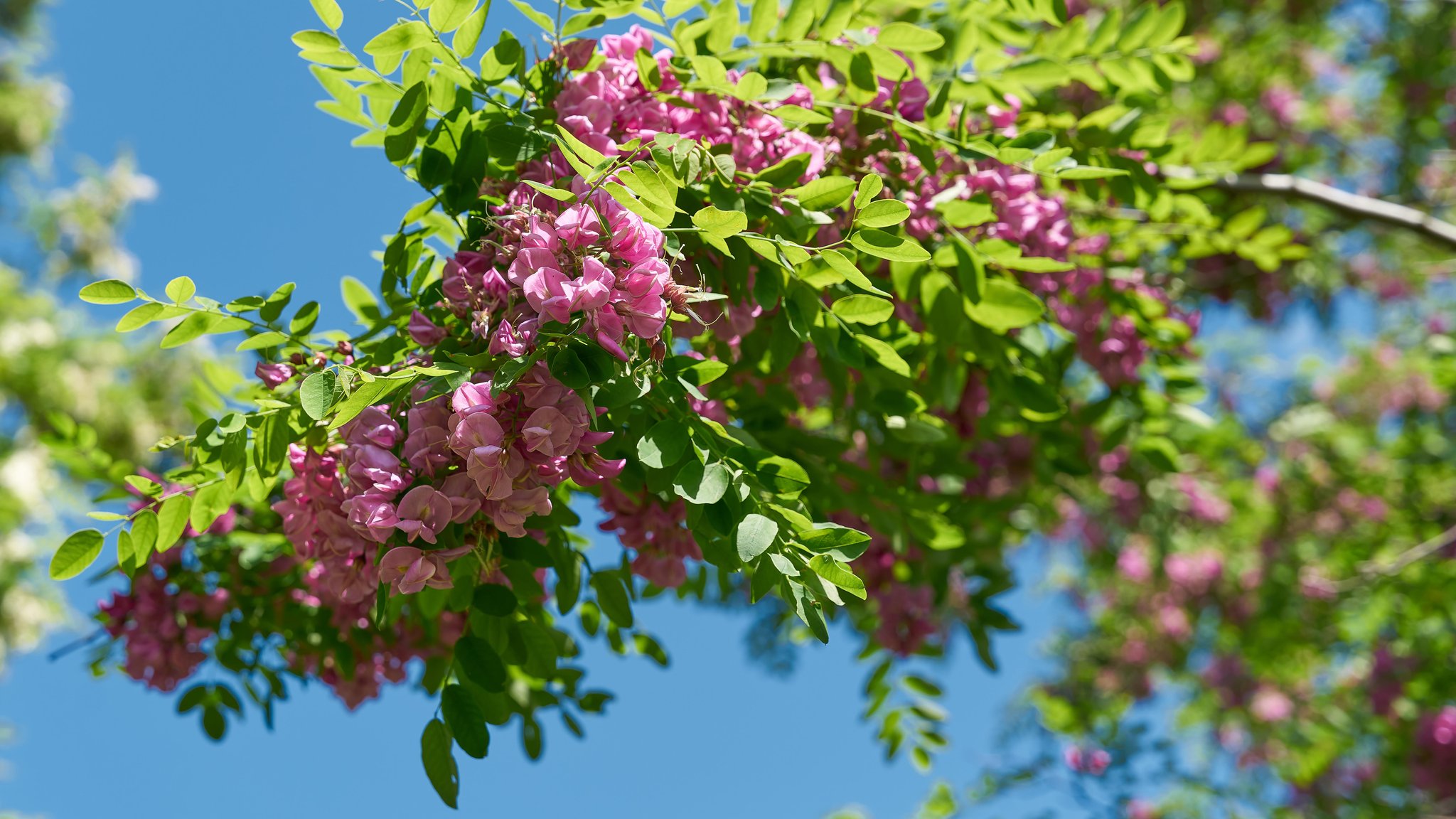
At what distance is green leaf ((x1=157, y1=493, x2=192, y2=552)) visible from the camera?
1.53 metres

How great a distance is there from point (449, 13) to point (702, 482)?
0.75 m

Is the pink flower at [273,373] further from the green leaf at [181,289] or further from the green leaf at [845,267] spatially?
the green leaf at [845,267]

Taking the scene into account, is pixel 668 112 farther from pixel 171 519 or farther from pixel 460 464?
pixel 171 519

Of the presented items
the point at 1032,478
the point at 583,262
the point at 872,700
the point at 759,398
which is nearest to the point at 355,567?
the point at 583,262

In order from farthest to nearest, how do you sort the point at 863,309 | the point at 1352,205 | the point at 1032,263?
1. the point at 1352,205
2. the point at 1032,263
3. the point at 863,309

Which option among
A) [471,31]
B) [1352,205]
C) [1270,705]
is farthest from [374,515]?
[1270,705]

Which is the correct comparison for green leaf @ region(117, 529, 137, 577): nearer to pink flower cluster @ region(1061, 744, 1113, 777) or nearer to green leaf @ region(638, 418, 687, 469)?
green leaf @ region(638, 418, 687, 469)

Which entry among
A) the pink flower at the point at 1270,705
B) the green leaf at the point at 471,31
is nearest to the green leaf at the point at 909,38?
the green leaf at the point at 471,31

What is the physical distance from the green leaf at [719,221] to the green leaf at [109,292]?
0.75 meters

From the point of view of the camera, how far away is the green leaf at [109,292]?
1334mm

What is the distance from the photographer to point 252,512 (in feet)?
6.77

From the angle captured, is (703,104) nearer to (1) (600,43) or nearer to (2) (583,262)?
(1) (600,43)

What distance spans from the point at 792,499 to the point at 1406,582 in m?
3.90

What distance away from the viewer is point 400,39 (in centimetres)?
144
